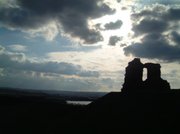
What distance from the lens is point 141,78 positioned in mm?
49938

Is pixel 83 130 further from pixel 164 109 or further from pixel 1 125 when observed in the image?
pixel 1 125

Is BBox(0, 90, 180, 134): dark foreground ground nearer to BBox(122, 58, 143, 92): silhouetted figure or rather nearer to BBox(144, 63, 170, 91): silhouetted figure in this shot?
BBox(122, 58, 143, 92): silhouetted figure

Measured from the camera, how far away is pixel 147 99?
34000 millimetres

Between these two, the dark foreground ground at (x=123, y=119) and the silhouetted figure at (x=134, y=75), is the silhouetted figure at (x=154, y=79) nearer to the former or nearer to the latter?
the silhouetted figure at (x=134, y=75)

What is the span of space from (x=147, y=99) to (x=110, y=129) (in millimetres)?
7145

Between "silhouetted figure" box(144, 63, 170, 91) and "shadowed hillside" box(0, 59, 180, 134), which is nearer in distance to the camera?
"shadowed hillside" box(0, 59, 180, 134)

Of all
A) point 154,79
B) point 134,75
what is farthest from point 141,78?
point 154,79

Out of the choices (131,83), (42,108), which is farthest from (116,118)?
(42,108)

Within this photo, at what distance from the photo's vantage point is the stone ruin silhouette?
47.6 metres

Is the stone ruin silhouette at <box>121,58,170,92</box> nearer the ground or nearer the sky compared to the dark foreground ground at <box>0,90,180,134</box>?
nearer the sky

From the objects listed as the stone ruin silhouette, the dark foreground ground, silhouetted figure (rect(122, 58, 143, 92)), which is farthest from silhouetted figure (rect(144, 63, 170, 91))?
the dark foreground ground

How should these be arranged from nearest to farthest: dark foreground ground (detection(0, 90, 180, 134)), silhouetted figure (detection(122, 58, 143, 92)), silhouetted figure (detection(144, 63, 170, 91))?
dark foreground ground (detection(0, 90, 180, 134)) → silhouetted figure (detection(144, 63, 170, 91)) → silhouetted figure (detection(122, 58, 143, 92))

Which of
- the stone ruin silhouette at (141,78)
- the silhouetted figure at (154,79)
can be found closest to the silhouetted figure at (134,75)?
the stone ruin silhouette at (141,78)

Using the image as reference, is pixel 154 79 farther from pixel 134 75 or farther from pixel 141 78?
pixel 134 75
